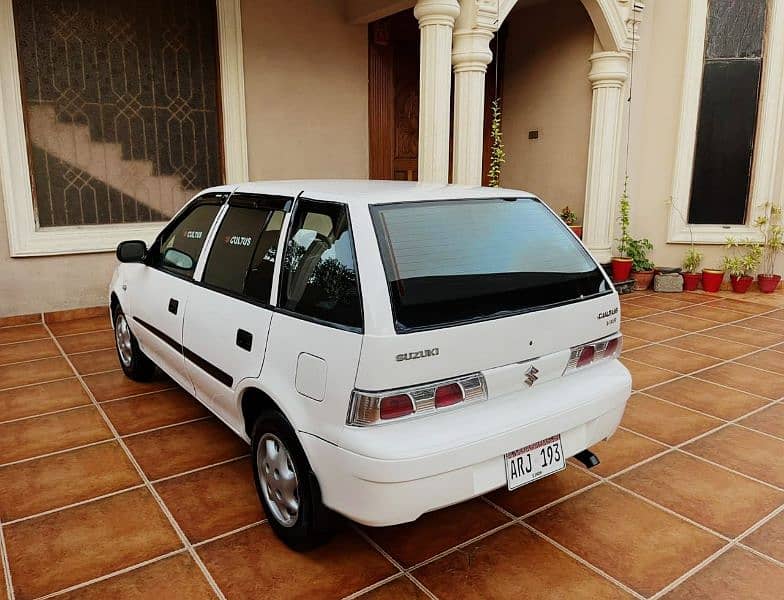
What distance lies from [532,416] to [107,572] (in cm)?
174

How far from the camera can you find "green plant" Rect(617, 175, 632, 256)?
8.27 m

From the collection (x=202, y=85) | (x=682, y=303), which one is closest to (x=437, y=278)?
(x=202, y=85)

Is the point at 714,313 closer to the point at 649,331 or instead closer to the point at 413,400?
the point at 649,331

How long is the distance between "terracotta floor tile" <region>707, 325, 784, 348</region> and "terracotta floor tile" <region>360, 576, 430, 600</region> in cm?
465

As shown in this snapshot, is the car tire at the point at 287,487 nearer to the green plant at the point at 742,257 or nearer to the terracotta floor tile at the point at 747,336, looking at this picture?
the terracotta floor tile at the point at 747,336

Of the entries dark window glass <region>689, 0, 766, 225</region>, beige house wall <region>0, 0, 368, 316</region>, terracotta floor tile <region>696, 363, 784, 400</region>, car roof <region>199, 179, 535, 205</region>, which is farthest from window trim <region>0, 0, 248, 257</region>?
dark window glass <region>689, 0, 766, 225</region>

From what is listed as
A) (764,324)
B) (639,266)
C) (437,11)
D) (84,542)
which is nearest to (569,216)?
(639,266)

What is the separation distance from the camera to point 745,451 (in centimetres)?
349

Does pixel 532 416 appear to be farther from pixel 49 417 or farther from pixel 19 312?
pixel 19 312

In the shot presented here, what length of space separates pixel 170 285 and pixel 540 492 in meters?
2.22

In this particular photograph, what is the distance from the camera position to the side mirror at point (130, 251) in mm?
3719

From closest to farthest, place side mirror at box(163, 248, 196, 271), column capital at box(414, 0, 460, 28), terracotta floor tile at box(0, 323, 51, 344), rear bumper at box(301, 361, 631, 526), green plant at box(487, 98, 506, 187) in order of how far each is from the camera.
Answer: rear bumper at box(301, 361, 631, 526)
side mirror at box(163, 248, 196, 271)
terracotta floor tile at box(0, 323, 51, 344)
column capital at box(414, 0, 460, 28)
green plant at box(487, 98, 506, 187)

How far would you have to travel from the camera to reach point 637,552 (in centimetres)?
254

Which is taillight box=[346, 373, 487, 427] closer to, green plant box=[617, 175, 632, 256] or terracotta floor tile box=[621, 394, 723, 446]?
terracotta floor tile box=[621, 394, 723, 446]
